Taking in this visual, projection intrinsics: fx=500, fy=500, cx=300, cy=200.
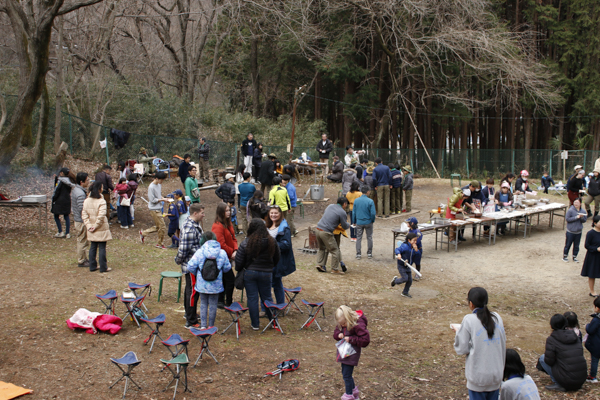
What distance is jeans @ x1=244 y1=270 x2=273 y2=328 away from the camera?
6.66 metres

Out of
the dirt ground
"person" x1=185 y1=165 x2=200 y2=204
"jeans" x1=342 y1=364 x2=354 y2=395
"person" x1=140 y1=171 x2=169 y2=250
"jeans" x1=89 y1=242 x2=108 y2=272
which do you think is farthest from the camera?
"person" x1=185 y1=165 x2=200 y2=204

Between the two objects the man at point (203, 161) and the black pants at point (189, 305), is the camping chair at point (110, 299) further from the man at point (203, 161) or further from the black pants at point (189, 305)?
the man at point (203, 161)

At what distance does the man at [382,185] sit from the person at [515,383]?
37.0ft

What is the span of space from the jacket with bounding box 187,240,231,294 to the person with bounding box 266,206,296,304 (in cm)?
123

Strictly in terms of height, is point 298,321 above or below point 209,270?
below

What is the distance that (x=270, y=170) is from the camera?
48.6 ft

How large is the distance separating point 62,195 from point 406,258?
758 cm

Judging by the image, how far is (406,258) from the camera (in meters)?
8.98

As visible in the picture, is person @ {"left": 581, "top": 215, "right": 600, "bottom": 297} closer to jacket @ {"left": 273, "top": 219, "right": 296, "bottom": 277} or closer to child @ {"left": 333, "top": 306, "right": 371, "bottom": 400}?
jacket @ {"left": 273, "top": 219, "right": 296, "bottom": 277}

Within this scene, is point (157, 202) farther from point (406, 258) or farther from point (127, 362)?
point (127, 362)

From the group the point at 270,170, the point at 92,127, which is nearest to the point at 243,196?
the point at 270,170

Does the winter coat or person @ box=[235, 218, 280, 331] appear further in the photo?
the winter coat

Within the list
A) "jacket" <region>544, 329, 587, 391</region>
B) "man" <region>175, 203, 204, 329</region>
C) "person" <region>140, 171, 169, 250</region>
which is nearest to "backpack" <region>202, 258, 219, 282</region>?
"man" <region>175, 203, 204, 329</region>

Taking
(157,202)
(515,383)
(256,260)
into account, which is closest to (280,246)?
(256,260)
